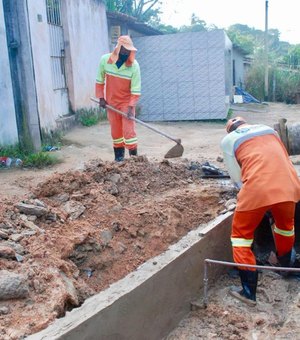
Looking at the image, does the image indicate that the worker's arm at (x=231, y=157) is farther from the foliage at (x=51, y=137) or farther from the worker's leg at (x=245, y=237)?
the foliage at (x=51, y=137)

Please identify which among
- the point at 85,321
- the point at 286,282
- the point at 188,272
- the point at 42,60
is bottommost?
the point at 286,282

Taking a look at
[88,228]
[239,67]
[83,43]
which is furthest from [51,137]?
[239,67]

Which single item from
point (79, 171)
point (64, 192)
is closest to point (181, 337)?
point (64, 192)

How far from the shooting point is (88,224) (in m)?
4.06

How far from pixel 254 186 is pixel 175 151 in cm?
319

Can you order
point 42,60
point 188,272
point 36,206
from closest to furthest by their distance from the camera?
point 188,272 < point 36,206 < point 42,60

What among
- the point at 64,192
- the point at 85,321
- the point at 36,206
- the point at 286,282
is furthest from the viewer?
the point at 64,192

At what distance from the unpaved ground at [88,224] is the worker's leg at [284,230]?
588 millimetres

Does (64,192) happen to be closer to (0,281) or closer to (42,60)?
Result: (0,281)

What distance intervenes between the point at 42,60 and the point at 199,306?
671cm

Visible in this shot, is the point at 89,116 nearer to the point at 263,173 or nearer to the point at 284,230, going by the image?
the point at 284,230

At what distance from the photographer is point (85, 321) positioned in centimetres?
260

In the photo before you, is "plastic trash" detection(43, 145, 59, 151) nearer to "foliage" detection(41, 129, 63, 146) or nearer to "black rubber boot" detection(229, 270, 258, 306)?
"foliage" detection(41, 129, 63, 146)

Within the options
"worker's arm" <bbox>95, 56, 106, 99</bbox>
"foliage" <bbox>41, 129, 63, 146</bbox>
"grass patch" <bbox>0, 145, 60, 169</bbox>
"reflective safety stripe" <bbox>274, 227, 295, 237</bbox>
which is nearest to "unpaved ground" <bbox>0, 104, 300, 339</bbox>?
"grass patch" <bbox>0, 145, 60, 169</bbox>
